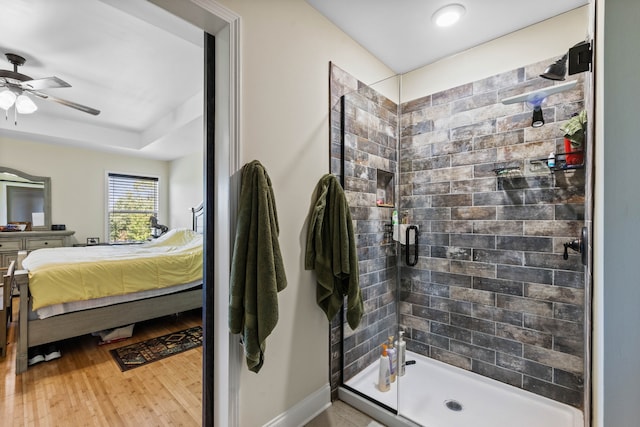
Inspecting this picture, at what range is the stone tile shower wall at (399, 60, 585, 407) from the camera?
5.92 ft

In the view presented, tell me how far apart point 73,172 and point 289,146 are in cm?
532

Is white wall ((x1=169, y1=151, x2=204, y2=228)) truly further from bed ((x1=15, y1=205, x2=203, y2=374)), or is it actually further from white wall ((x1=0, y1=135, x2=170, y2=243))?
bed ((x1=15, y1=205, x2=203, y2=374))

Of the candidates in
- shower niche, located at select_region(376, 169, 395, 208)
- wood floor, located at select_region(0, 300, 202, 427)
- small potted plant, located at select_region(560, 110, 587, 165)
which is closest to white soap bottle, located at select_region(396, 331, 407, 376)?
shower niche, located at select_region(376, 169, 395, 208)

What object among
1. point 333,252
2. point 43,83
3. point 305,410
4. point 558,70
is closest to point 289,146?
point 333,252

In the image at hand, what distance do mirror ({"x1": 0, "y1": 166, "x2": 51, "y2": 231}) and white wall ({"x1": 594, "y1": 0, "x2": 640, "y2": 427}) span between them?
21.4 ft

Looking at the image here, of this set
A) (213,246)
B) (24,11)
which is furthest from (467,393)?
(24,11)

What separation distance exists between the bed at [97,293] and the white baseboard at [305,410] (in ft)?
7.13

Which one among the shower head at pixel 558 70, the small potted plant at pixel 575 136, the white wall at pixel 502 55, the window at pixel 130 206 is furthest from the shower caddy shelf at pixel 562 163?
the window at pixel 130 206

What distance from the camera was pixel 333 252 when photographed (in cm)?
167

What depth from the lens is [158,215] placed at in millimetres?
5863

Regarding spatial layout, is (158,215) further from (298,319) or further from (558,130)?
(558,130)

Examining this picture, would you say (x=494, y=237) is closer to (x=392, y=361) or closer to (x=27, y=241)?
(x=392, y=361)

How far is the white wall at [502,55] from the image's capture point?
1.78 metres

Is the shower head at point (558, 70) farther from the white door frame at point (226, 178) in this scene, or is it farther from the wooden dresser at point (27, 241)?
the wooden dresser at point (27, 241)
